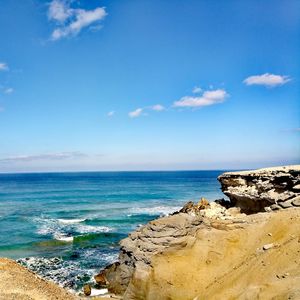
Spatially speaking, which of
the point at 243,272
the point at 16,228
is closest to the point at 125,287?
the point at 243,272

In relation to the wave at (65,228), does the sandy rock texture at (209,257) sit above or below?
above

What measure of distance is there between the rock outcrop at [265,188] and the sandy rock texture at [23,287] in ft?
42.7

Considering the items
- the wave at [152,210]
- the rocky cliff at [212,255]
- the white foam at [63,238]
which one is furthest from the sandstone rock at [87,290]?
the wave at [152,210]

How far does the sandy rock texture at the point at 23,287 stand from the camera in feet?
59.9

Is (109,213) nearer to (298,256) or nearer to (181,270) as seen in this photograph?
(181,270)

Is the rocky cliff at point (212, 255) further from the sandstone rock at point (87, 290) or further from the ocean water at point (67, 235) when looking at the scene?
the ocean water at point (67, 235)

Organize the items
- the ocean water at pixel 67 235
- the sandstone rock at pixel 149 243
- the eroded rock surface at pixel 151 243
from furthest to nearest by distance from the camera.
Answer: the ocean water at pixel 67 235, the sandstone rock at pixel 149 243, the eroded rock surface at pixel 151 243

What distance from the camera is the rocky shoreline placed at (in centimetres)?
1541

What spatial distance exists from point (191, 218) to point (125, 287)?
5.41m

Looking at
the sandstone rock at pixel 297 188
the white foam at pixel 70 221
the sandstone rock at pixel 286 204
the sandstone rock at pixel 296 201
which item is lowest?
the white foam at pixel 70 221

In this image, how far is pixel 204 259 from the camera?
18.1 meters

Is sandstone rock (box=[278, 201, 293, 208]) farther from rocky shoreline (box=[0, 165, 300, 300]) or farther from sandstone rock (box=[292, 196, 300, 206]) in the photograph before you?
sandstone rock (box=[292, 196, 300, 206])

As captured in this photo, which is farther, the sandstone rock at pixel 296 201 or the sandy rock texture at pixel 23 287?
the sandstone rock at pixel 296 201

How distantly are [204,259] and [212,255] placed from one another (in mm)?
458
